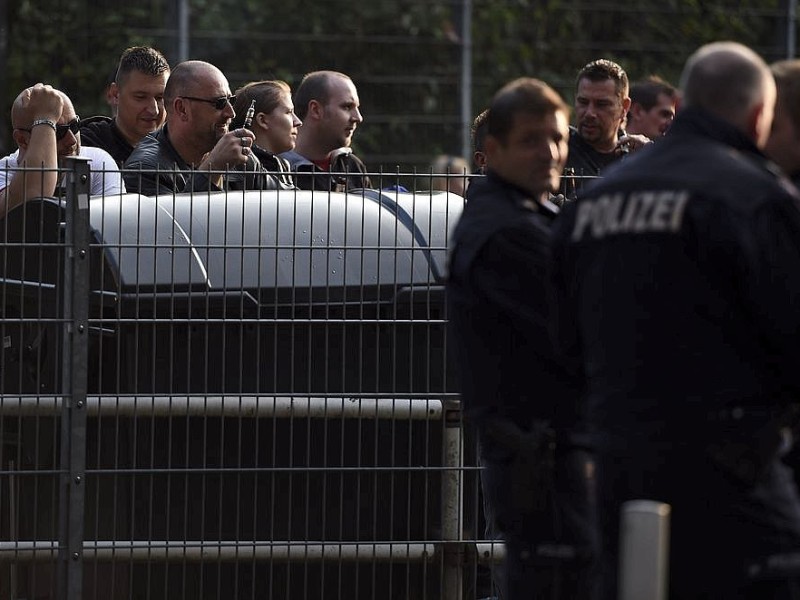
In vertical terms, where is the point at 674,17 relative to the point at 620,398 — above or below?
above

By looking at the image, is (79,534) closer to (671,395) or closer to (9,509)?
(9,509)

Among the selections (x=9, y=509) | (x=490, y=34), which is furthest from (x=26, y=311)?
(x=490, y=34)

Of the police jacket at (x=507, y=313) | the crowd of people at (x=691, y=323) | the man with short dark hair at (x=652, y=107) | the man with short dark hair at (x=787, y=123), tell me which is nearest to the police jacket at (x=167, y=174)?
the police jacket at (x=507, y=313)

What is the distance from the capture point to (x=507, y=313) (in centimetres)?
453

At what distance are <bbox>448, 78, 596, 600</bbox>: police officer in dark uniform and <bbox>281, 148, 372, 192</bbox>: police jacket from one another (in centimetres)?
148

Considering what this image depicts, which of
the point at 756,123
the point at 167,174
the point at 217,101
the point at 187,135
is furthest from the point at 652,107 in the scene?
the point at 756,123

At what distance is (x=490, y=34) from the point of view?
17.2 meters

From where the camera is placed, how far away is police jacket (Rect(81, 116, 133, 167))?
7559mm

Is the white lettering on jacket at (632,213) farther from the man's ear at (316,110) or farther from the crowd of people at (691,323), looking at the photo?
the man's ear at (316,110)

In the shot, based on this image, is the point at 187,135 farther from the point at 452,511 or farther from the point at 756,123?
the point at 756,123

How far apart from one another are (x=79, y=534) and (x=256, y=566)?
23.5 inches

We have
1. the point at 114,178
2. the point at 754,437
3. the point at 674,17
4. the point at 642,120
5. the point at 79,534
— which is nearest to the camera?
the point at 754,437

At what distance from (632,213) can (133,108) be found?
159 inches

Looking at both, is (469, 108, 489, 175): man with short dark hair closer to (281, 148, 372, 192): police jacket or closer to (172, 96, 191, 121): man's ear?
(281, 148, 372, 192): police jacket
